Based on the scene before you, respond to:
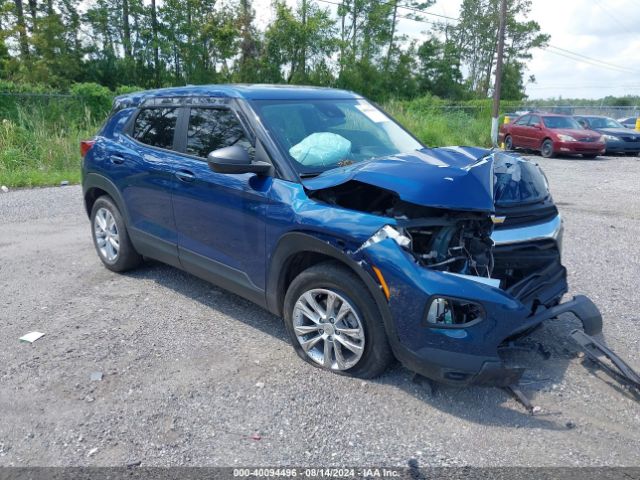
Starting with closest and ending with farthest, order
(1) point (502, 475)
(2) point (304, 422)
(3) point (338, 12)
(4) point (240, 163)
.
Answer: (1) point (502, 475) → (2) point (304, 422) → (4) point (240, 163) → (3) point (338, 12)

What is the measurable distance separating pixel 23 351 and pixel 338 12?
4809cm

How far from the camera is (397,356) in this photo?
10.4 ft

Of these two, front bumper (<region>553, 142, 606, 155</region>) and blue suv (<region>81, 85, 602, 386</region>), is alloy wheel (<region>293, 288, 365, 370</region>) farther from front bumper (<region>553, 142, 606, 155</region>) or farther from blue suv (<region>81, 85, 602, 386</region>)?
front bumper (<region>553, 142, 606, 155</region>)

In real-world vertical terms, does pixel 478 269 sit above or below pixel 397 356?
above

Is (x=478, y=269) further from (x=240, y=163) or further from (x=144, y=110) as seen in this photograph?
(x=144, y=110)

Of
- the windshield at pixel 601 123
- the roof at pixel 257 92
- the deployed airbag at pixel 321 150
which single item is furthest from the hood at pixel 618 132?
the deployed airbag at pixel 321 150

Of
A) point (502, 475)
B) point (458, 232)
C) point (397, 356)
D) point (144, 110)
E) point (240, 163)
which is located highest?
point (144, 110)

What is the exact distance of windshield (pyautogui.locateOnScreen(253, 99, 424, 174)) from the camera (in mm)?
3825

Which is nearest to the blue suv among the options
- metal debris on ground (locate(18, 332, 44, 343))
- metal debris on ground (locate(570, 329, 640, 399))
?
metal debris on ground (locate(570, 329, 640, 399))

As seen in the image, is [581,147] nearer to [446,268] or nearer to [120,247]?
[120,247]

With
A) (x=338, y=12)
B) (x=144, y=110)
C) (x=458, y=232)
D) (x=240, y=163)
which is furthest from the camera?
(x=338, y=12)

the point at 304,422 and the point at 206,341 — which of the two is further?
the point at 206,341

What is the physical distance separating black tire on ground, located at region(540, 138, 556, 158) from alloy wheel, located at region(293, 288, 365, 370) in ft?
53.8

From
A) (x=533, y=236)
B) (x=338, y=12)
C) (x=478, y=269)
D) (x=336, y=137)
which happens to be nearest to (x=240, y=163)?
(x=336, y=137)
